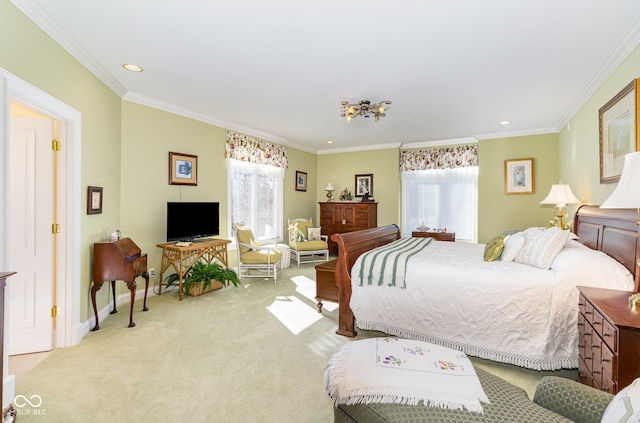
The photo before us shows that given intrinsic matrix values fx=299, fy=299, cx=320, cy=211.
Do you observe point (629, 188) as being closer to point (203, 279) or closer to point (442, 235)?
point (203, 279)

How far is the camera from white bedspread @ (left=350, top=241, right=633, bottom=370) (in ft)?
7.06

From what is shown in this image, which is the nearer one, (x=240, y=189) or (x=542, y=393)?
(x=542, y=393)

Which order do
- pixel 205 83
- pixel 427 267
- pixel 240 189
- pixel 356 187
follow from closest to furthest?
1. pixel 427 267
2. pixel 205 83
3. pixel 240 189
4. pixel 356 187

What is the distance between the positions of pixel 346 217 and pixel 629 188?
17.4ft

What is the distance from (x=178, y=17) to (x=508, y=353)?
3.56 meters

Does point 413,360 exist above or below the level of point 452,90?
below

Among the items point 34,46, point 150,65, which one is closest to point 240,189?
point 150,65

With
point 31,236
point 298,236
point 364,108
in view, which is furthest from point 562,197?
point 31,236

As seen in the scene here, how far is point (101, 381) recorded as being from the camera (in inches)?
84.5

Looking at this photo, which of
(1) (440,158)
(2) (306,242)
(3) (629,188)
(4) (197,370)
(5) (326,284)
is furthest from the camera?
(1) (440,158)

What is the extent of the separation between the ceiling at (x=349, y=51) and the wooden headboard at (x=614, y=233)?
139 centimetres

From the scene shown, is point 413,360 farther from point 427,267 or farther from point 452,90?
point 452,90

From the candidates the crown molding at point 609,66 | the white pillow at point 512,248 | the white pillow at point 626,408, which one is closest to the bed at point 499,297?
the white pillow at point 512,248

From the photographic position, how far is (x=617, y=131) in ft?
8.87
